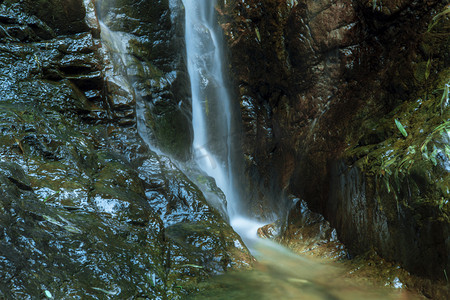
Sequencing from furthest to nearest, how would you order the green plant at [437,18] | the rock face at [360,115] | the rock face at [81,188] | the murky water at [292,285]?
the green plant at [437,18], the murky water at [292,285], the rock face at [360,115], the rock face at [81,188]

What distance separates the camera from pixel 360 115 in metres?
4.97

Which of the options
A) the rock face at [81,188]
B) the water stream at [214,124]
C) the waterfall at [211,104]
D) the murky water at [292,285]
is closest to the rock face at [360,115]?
the murky water at [292,285]

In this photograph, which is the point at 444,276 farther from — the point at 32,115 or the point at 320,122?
the point at 32,115

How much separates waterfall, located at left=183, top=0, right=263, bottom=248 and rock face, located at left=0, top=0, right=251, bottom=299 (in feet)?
10.6

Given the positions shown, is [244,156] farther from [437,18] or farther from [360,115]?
[437,18]

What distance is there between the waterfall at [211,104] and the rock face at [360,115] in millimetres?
1524

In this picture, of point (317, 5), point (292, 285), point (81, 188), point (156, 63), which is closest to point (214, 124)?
point (156, 63)

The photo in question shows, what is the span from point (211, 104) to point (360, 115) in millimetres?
5062

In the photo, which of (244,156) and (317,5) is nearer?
(317,5)

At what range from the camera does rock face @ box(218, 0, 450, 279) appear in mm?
3479

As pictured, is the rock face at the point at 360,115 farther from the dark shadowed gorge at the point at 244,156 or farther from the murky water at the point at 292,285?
the murky water at the point at 292,285

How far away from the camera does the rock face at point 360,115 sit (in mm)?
3479

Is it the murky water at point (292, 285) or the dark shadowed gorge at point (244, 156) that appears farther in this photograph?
the murky water at point (292, 285)

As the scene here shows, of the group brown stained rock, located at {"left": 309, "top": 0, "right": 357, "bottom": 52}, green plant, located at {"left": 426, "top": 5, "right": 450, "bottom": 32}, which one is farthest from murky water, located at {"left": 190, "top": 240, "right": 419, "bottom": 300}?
brown stained rock, located at {"left": 309, "top": 0, "right": 357, "bottom": 52}
